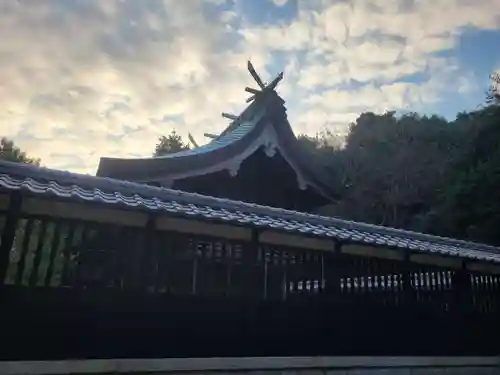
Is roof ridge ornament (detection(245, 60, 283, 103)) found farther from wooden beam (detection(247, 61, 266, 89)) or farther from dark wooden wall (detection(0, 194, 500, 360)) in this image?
dark wooden wall (detection(0, 194, 500, 360))

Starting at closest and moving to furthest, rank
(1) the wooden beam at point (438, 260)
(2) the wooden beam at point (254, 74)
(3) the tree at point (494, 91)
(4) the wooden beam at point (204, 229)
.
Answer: (4) the wooden beam at point (204, 229) → (1) the wooden beam at point (438, 260) → (2) the wooden beam at point (254, 74) → (3) the tree at point (494, 91)

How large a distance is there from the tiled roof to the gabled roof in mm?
1762

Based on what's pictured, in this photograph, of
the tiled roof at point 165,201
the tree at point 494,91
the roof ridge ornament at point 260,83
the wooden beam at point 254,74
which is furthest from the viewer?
the tree at point 494,91

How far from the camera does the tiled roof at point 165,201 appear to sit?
511 cm

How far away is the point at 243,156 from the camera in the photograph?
A: 9641 millimetres

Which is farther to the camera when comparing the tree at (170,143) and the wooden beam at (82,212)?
the tree at (170,143)

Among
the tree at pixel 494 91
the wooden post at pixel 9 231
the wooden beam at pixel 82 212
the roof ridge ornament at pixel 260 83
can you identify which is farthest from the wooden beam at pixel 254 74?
the tree at pixel 494 91

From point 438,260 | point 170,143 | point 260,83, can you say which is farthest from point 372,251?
point 170,143

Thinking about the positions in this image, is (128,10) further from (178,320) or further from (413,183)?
(413,183)

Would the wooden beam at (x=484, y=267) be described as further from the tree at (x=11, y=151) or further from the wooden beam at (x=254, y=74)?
the tree at (x=11, y=151)

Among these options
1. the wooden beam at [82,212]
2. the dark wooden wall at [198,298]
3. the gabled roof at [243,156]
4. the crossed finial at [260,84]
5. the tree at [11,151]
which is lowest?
the dark wooden wall at [198,298]

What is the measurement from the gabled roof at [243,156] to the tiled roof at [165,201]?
1.76 metres

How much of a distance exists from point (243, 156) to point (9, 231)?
5516 mm

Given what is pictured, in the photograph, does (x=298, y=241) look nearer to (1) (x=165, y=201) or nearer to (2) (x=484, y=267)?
Result: (1) (x=165, y=201)
